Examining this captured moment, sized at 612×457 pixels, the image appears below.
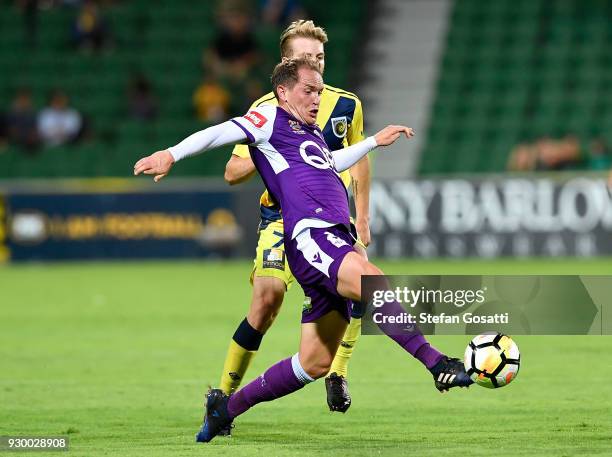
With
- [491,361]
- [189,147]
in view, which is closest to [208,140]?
[189,147]

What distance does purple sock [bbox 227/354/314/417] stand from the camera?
6.22 meters

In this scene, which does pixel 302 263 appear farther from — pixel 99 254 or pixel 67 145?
pixel 67 145

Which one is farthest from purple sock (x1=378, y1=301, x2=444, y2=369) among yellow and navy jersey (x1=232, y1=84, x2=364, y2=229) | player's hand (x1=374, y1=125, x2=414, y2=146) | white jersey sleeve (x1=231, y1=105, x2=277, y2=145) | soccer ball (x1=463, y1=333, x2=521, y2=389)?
yellow and navy jersey (x1=232, y1=84, x2=364, y2=229)

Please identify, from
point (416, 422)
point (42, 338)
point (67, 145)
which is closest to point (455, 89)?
point (67, 145)

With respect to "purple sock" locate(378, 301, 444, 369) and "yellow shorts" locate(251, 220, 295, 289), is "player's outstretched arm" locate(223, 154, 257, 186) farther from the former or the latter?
"purple sock" locate(378, 301, 444, 369)

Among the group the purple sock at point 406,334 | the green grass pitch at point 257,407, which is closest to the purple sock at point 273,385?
the green grass pitch at point 257,407

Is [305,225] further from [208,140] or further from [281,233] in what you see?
[281,233]

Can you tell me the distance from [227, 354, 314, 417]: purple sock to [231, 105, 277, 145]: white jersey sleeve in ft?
3.48

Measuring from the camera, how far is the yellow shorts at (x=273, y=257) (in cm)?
686

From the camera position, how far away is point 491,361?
5.91m

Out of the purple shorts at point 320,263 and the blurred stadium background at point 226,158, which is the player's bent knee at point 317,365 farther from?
the blurred stadium background at point 226,158

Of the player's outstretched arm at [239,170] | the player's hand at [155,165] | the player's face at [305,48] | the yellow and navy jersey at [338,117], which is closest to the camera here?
the player's hand at [155,165]

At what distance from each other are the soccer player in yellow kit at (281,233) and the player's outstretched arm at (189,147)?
491 millimetres

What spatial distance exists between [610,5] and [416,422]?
59.3 feet
